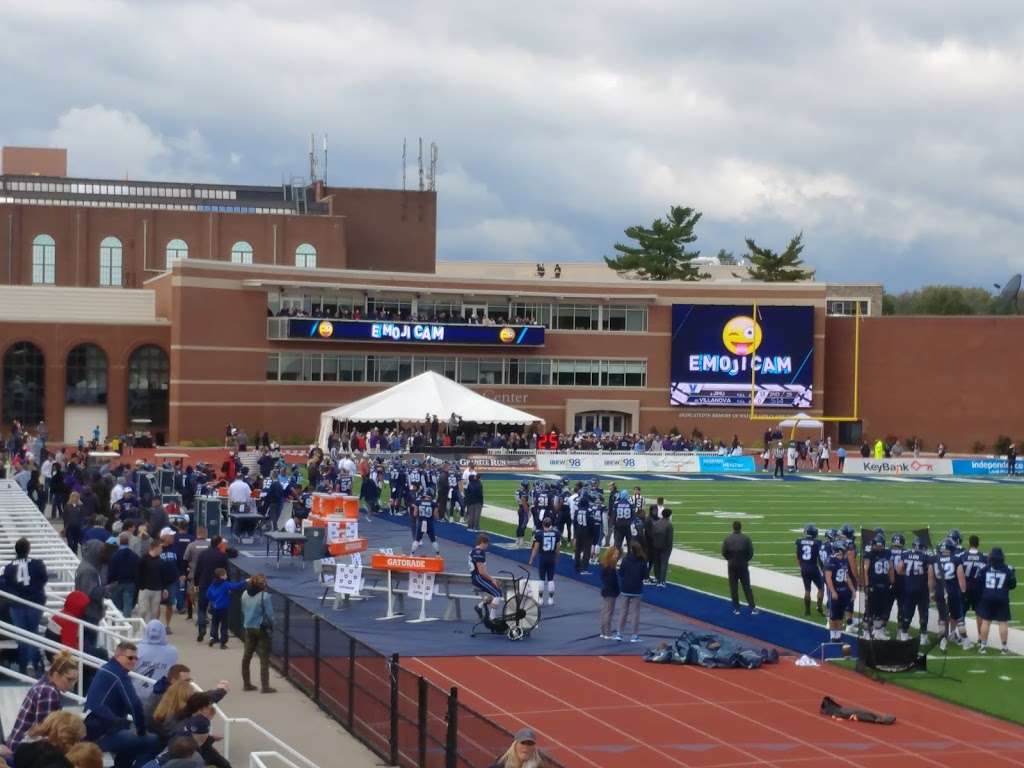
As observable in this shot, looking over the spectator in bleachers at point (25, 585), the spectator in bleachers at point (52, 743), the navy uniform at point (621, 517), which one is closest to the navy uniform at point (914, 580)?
the navy uniform at point (621, 517)

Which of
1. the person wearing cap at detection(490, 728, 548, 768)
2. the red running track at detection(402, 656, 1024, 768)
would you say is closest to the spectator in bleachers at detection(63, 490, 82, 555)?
the red running track at detection(402, 656, 1024, 768)

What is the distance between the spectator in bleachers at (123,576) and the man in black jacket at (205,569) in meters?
0.84

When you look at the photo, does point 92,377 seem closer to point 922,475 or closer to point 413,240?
point 413,240

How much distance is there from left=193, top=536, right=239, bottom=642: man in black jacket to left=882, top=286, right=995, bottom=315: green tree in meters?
109

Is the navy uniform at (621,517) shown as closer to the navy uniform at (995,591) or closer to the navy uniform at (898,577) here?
the navy uniform at (898,577)

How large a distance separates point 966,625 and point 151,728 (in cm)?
1282

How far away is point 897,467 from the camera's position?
55.5 meters

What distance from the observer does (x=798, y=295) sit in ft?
215

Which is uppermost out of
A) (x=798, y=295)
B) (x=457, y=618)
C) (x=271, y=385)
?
(x=798, y=295)

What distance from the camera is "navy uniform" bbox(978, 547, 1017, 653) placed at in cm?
1808

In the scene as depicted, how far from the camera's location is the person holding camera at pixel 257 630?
603 inches

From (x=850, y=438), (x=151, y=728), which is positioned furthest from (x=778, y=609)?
(x=850, y=438)

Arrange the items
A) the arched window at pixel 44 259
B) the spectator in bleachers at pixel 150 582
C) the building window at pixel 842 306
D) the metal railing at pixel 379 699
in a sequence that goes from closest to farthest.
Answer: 1. the metal railing at pixel 379 699
2. the spectator in bleachers at pixel 150 582
3. the arched window at pixel 44 259
4. the building window at pixel 842 306

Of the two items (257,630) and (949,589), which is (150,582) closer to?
(257,630)
